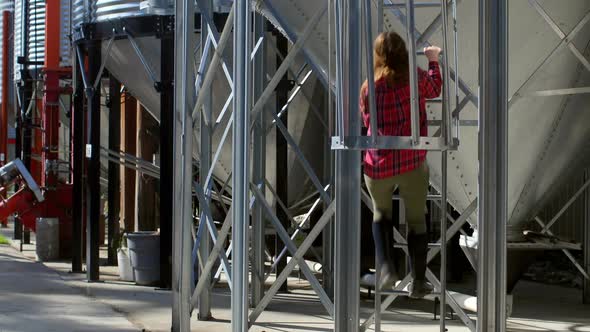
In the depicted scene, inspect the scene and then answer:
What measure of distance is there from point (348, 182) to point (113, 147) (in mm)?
8596

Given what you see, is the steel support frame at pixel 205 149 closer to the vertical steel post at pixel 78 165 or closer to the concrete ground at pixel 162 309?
the concrete ground at pixel 162 309

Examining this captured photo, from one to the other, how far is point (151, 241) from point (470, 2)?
5787 millimetres

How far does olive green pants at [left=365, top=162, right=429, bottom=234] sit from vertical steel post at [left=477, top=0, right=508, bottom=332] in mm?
520

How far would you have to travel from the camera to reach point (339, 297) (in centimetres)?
635

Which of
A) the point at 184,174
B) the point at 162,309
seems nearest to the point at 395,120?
the point at 184,174

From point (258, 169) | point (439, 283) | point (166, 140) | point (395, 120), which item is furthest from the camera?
point (166, 140)

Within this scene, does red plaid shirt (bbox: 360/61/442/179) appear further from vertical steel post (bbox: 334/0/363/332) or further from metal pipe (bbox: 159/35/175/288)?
metal pipe (bbox: 159/35/175/288)

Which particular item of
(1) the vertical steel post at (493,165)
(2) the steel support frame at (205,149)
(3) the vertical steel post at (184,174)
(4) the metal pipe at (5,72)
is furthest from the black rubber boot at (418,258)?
(4) the metal pipe at (5,72)

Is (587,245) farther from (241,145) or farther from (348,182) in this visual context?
(348,182)

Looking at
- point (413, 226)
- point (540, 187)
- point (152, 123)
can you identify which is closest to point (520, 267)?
point (540, 187)

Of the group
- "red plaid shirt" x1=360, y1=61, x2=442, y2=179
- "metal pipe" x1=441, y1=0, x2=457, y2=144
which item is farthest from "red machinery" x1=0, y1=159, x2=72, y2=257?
"metal pipe" x1=441, y1=0, x2=457, y2=144

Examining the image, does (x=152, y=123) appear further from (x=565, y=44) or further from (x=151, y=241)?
(x=565, y=44)

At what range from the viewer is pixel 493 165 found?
6688mm

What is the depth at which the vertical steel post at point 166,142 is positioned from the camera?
1233 cm
